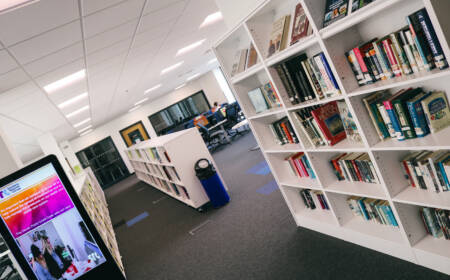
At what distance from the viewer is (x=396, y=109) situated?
176 cm

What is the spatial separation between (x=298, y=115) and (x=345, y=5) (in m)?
0.95

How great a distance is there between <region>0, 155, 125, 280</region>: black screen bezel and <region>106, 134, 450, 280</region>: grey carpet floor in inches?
63.9

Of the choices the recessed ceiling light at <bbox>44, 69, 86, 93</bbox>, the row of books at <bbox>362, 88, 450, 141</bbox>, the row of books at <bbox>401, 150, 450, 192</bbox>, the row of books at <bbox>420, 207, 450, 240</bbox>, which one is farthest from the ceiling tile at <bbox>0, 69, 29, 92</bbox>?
the row of books at <bbox>420, 207, 450, 240</bbox>

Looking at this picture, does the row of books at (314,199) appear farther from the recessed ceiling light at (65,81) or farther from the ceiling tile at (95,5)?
the recessed ceiling light at (65,81)

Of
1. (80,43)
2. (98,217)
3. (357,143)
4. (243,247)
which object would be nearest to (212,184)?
(243,247)

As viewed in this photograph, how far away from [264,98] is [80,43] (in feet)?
6.81

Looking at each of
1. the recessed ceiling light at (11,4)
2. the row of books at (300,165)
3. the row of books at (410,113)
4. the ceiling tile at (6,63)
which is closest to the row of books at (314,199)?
the row of books at (300,165)

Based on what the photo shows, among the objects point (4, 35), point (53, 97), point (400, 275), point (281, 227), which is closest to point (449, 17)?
point (400, 275)

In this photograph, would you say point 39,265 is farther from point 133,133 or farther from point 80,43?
point 133,133

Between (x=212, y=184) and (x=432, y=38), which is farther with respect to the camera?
(x=212, y=184)

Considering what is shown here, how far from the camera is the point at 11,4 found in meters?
1.96

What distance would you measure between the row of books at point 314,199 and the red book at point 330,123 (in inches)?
30.0

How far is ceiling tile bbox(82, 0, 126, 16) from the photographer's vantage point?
246cm

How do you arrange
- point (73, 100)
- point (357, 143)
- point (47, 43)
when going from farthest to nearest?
point (73, 100) < point (47, 43) < point (357, 143)
